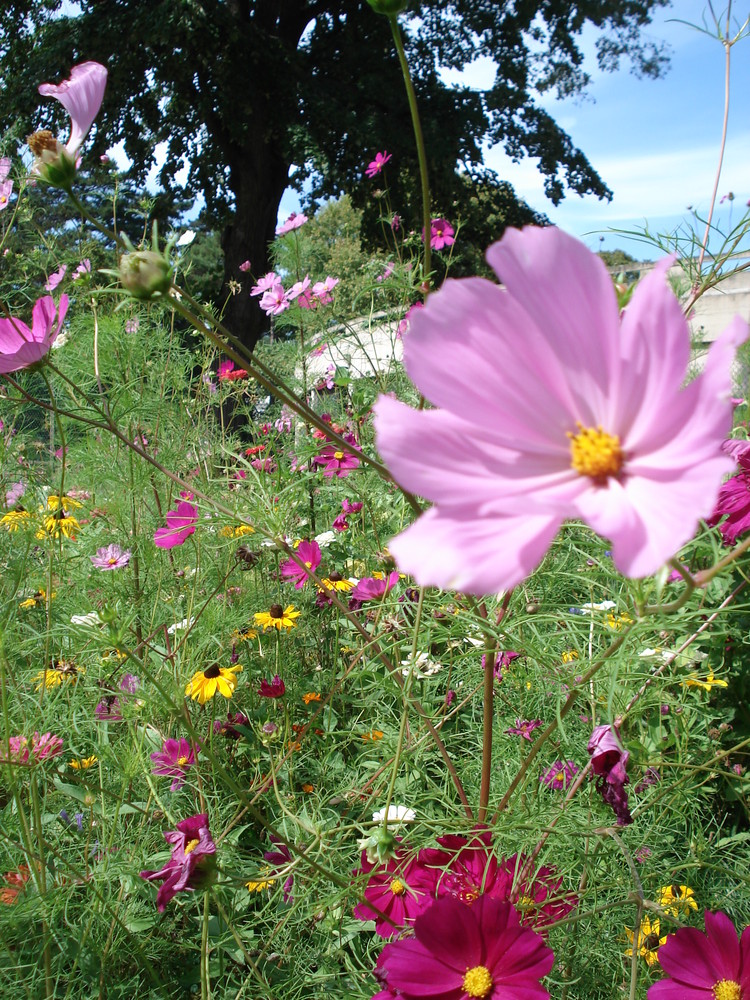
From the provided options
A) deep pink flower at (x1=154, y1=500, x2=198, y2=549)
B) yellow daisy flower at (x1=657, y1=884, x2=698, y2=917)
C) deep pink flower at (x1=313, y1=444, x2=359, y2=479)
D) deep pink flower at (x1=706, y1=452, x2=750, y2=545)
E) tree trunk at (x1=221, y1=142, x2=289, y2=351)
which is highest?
tree trunk at (x1=221, y1=142, x2=289, y2=351)

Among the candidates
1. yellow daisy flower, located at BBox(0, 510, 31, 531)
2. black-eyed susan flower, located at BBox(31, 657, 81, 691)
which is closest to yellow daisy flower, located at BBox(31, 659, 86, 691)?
black-eyed susan flower, located at BBox(31, 657, 81, 691)

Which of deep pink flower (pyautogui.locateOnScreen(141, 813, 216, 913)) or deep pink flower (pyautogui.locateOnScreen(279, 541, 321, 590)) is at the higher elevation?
deep pink flower (pyautogui.locateOnScreen(279, 541, 321, 590))

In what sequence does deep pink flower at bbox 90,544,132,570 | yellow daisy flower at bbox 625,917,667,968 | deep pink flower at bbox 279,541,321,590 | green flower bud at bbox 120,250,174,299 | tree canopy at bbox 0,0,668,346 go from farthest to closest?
tree canopy at bbox 0,0,668,346
deep pink flower at bbox 90,544,132,570
deep pink flower at bbox 279,541,321,590
yellow daisy flower at bbox 625,917,667,968
green flower bud at bbox 120,250,174,299

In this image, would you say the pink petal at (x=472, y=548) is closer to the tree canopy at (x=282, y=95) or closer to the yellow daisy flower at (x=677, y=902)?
the yellow daisy flower at (x=677, y=902)

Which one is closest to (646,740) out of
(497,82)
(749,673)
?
(749,673)

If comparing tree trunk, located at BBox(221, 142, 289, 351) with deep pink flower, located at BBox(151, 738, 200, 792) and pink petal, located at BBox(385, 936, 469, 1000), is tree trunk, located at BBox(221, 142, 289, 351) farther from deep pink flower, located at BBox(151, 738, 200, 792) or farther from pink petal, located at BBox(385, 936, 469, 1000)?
pink petal, located at BBox(385, 936, 469, 1000)

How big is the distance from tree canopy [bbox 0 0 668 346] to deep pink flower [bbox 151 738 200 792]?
5.21 meters

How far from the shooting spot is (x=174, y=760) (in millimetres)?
898

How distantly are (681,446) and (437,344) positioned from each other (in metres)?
0.11

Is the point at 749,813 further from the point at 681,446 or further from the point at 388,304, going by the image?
the point at 388,304

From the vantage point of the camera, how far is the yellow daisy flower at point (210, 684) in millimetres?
920

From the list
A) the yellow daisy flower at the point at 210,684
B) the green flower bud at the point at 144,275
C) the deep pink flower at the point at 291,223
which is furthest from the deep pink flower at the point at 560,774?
the deep pink flower at the point at 291,223

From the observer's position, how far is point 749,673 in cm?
113

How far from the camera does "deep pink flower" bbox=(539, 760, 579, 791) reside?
0.79 m
